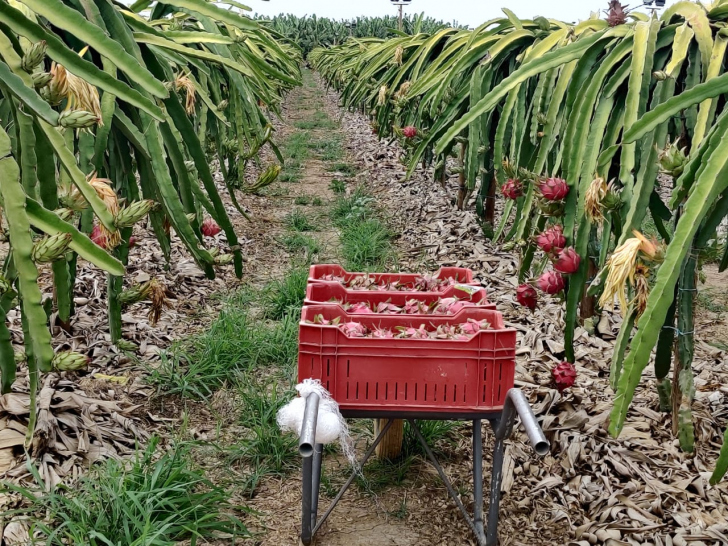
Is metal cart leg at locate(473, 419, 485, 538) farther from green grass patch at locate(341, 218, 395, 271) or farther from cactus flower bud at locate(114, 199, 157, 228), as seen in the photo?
green grass patch at locate(341, 218, 395, 271)

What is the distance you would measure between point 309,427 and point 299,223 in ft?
11.0

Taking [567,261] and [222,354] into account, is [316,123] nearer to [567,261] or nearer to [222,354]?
[222,354]

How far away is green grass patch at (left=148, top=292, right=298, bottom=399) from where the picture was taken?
2.37 metres

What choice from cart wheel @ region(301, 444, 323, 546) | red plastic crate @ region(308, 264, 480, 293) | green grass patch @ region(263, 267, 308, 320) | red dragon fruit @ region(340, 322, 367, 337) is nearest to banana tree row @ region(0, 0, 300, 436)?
red plastic crate @ region(308, 264, 480, 293)

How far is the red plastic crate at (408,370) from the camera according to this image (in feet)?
4.97

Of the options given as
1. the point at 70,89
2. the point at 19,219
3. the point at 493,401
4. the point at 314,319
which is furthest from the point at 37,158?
the point at 493,401

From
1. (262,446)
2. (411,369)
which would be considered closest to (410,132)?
(262,446)

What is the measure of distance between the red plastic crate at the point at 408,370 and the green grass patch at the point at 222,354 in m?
0.91

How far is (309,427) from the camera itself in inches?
48.9

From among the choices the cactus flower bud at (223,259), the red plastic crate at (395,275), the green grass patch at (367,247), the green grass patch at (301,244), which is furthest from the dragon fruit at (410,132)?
the cactus flower bud at (223,259)

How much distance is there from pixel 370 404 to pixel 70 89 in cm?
87

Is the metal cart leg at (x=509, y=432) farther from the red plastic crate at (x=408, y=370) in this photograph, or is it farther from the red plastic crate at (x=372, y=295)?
the red plastic crate at (x=372, y=295)

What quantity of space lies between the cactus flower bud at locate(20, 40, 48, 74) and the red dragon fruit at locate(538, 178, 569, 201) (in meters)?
1.17

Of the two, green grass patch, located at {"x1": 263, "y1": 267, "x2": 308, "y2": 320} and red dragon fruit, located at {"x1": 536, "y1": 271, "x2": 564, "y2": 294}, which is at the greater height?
red dragon fruit, located at {"x1": 536, "y1": 271, "x2": 564, "y2": 294}
